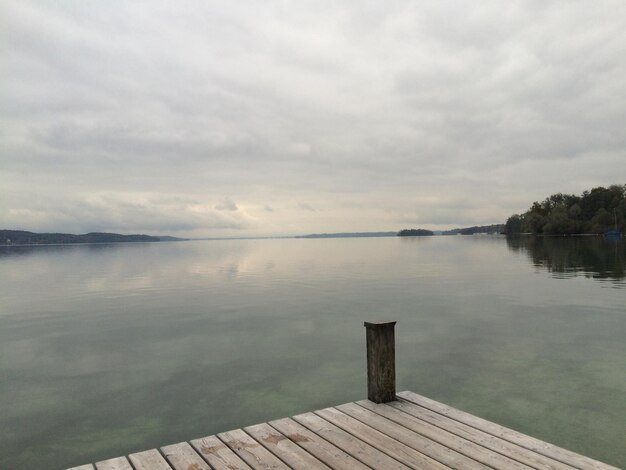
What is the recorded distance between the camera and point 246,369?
13.5 m

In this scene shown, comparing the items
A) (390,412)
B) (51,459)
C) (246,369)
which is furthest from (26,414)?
(390,412)

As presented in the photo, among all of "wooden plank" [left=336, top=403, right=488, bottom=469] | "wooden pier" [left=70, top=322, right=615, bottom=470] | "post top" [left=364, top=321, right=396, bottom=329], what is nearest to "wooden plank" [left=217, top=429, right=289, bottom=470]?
"wooden pier" [left=70, top=322, right=615, bottom=470]

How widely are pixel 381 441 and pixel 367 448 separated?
11.3 inches

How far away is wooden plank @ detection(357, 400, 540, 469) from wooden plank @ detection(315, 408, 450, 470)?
0.39m

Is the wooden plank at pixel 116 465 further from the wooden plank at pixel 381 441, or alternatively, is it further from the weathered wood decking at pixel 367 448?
the wooden plank at pixel 381 441

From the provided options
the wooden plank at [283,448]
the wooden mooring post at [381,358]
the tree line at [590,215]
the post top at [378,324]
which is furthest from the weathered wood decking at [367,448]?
the tree line at [590,215]

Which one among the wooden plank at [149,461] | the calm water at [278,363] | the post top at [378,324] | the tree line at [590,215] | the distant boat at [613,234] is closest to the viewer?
the wooden plank at [149,461]

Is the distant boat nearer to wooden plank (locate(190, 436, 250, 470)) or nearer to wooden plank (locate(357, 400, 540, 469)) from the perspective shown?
wooden plank (locate(357, 400, 540, 469))

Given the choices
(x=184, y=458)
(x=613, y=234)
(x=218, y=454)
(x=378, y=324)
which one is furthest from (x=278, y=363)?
(x=613, y=234)

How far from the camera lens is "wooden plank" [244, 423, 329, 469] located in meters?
5.90

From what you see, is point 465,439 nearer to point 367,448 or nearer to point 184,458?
point 367,448

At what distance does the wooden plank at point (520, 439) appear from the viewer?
5.76 meters

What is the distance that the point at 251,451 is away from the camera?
6.27 m

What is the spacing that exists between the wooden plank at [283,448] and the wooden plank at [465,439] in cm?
175
